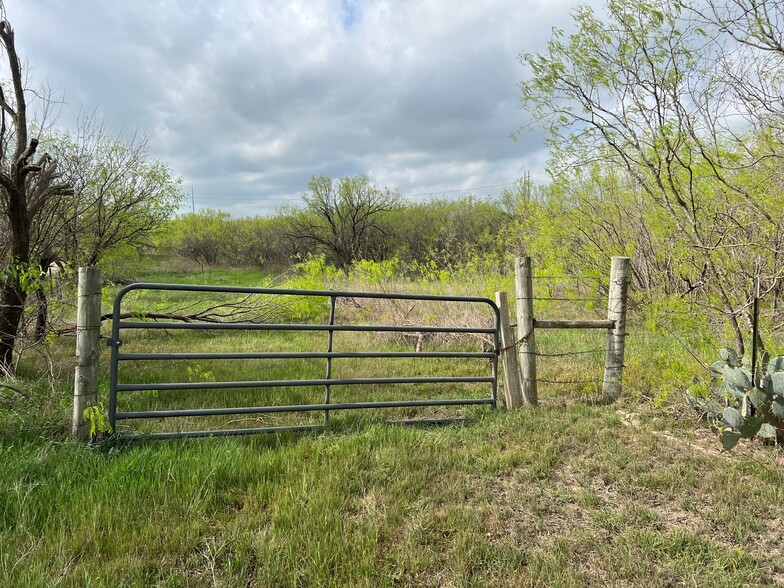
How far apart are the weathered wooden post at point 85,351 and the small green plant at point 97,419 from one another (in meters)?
0.07

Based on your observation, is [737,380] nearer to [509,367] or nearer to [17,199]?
[509,367]

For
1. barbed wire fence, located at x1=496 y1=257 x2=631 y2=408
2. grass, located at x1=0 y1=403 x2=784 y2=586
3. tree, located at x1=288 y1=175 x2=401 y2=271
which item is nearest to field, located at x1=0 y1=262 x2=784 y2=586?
grass, located at x1=0 y1=403 x2=784 y2=586

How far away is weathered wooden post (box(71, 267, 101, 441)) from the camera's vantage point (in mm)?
3496

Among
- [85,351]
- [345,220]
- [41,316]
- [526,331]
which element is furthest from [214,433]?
[345,220]

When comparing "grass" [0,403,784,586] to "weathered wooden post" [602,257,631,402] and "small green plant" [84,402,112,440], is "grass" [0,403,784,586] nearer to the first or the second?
"small green plant" [84,402,112,440]

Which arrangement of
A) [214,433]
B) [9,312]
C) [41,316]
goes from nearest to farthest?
[214,433] < [9,312] < [41,316]

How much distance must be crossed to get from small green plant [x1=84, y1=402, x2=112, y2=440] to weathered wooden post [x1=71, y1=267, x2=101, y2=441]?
0.07 metres

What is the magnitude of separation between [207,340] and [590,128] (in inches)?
328

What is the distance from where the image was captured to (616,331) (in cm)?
520

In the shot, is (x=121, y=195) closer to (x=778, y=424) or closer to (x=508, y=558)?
(x=508, y=558)

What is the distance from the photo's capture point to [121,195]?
12148mm

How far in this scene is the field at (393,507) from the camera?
7.45 feet

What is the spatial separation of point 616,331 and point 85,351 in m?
5.38

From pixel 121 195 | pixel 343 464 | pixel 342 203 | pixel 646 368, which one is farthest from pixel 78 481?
pixel 342 203
